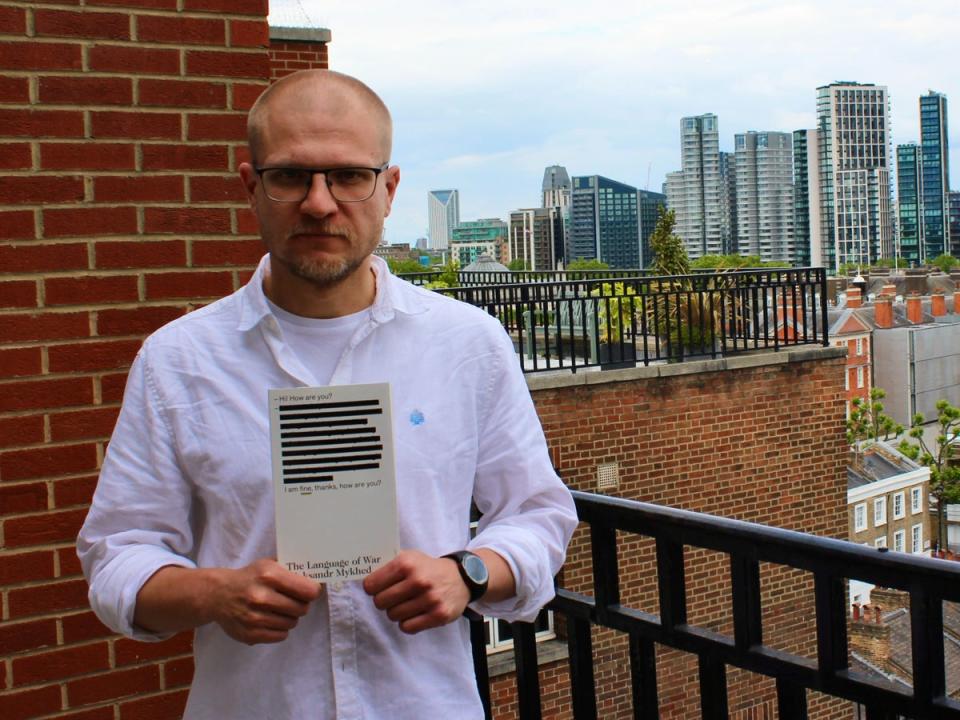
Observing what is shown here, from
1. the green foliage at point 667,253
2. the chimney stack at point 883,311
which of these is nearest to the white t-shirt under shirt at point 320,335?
the green foliage at point 667,253

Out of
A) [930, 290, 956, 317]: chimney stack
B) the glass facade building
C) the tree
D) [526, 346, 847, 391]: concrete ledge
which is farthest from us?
[930, 290, 956, 317]: chimney stack

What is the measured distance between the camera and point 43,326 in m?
2.74

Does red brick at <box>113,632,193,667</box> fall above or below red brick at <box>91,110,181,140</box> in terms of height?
below

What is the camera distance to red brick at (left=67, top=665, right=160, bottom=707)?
109 inches

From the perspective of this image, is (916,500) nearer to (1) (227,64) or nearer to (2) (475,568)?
(1) (227,64)

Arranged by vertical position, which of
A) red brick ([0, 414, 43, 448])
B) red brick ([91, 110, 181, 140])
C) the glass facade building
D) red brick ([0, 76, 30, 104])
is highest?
the glass facade building

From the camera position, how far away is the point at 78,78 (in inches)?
109

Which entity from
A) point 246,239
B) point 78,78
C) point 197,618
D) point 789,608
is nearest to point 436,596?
point 197,618

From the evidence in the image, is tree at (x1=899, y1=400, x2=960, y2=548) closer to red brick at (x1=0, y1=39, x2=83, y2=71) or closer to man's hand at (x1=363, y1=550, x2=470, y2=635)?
red brick at (x1=0, y1=39, x2=83, y2=71)

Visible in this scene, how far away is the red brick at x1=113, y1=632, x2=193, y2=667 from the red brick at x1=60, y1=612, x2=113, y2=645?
0.06 meters

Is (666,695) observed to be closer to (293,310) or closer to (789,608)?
(789,608)

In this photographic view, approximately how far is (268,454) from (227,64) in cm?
157

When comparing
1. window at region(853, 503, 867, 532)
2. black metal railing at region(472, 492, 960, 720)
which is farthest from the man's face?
window at region(853, 503, 867, 532)

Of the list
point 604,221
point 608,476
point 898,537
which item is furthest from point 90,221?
point 604,221
